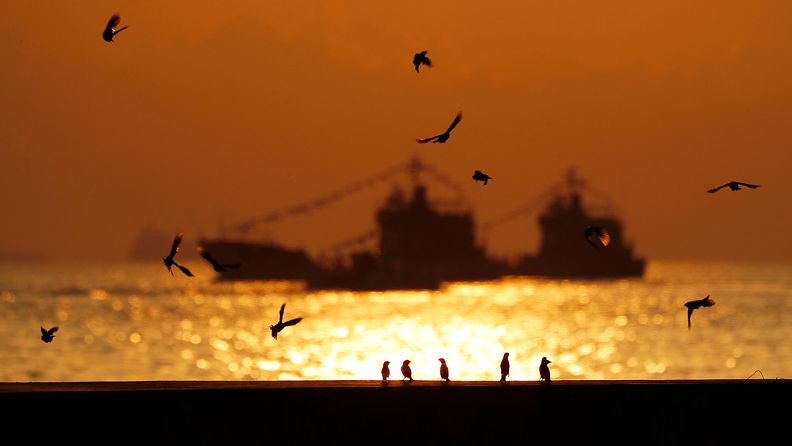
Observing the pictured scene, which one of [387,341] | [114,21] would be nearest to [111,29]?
[114,21]

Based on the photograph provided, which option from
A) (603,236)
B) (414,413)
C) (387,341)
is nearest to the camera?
(414,413)

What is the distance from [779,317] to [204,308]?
201ft

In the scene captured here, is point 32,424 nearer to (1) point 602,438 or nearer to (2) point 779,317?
(1) point 602,438

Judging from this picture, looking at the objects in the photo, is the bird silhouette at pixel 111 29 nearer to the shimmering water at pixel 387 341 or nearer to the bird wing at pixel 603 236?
the bird wing at pixel 603 236

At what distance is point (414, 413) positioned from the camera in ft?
53.9

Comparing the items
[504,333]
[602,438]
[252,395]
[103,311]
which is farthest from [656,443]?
[103,311]

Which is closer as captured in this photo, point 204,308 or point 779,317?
point 779,317

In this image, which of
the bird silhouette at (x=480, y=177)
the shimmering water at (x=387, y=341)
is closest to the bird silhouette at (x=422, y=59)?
the bird silhouette at (x=480, y=177)

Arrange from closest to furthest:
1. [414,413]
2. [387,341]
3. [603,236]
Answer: [414,413] → [603,236] → [387,341]

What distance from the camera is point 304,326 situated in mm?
119188

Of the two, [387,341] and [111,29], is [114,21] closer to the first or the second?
[111,29]

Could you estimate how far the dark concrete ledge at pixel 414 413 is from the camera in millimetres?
16141

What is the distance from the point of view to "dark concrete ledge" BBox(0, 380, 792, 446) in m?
16.1

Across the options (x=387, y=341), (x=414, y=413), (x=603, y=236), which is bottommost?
(x=414, y=413)
